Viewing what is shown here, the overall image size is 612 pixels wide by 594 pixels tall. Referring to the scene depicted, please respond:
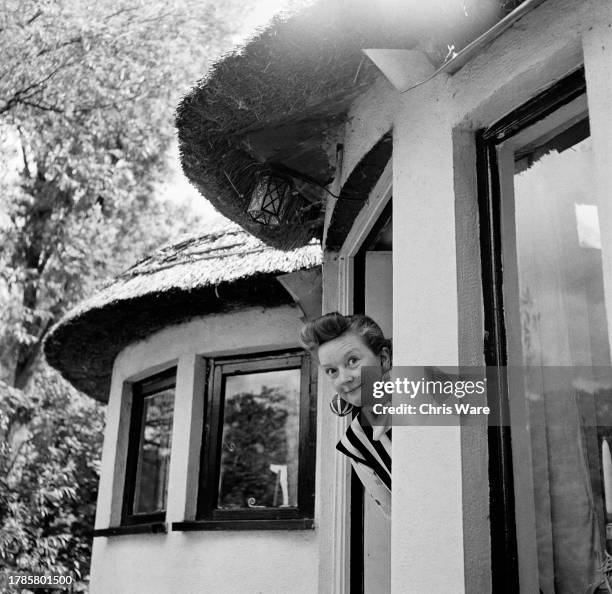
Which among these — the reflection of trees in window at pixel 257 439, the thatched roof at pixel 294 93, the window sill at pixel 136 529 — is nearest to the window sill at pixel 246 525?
the window sill at pixel 136 529

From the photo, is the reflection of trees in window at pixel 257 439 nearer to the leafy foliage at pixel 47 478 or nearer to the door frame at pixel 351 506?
the leafy foliage at pixel 47 478

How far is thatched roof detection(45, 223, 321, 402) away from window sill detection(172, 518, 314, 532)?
1460 millimetres

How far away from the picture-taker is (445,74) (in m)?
2.80

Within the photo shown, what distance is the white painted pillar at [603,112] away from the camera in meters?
1.99

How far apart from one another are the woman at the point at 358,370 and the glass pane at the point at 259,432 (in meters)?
6.15

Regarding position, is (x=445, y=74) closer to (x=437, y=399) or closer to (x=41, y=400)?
(x=437, y=399)

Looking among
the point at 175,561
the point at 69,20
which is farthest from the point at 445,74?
the point at 69,20

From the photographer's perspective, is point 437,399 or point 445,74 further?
point 445,74

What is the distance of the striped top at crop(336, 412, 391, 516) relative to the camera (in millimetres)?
3076

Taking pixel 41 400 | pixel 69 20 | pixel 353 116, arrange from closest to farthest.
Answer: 1. pixel 353 116
2. pixel 69 20
3. pixel 41 400

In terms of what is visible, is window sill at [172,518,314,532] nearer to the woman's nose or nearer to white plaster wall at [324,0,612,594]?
the woman's nose

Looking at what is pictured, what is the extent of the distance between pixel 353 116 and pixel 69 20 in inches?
364

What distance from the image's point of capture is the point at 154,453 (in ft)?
22.5

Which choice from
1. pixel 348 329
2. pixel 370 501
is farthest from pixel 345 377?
pixel 370 501
